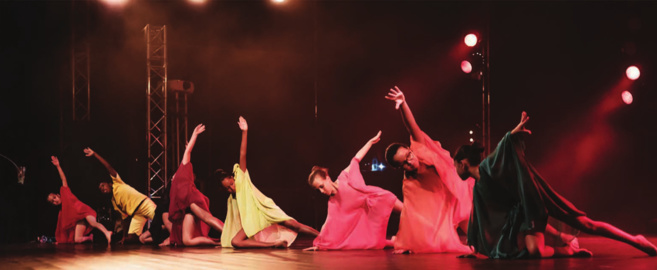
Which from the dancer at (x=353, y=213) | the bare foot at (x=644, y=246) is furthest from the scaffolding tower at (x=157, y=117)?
the bare foot at (x=644, y=246)

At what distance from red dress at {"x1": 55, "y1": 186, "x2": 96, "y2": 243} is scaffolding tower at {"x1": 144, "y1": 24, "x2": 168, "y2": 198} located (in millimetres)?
941

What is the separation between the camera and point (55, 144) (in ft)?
33.3

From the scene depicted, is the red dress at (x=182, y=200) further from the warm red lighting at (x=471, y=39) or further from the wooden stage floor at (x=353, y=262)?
the warm red lighting at (x=471, y=39)

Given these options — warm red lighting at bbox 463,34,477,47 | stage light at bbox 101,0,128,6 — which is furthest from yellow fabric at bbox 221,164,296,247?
stage light at bbox 101,0,128,6

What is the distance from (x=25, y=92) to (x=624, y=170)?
877cm

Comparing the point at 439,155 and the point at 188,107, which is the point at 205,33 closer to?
the point at 188,107

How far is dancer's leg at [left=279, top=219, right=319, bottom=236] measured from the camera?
6773mm

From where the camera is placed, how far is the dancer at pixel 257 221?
6.82 m

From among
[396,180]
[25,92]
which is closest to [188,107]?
[25,92]

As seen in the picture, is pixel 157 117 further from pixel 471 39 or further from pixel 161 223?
pixel 471 39

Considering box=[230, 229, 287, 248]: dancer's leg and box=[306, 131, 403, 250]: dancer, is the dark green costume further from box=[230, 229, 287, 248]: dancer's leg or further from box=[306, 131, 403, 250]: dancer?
box=[230, 229, 287, 248]: dancer's leg

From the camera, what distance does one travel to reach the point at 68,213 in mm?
9375

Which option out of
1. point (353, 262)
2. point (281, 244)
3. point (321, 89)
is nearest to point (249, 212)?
point (281, 244)

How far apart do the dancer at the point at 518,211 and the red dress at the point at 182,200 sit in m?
3.95
